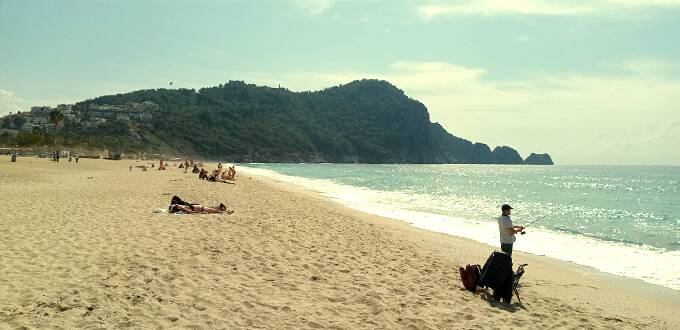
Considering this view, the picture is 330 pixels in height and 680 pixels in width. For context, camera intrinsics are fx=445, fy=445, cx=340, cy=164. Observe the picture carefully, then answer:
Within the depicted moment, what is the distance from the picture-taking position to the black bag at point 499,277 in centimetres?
811

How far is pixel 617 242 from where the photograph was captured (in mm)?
18812

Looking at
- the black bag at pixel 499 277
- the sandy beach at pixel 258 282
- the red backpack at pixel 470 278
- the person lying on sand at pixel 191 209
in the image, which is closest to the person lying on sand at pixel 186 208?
the person lying on sand at pixel 191 209

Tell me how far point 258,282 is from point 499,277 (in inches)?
174

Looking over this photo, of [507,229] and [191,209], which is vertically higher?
[507,229]

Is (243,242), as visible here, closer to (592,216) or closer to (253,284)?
(253,284)

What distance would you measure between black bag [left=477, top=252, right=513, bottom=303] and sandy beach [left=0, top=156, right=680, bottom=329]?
0.25 meters

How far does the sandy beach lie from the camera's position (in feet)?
20.5

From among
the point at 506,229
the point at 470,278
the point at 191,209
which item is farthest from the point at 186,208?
the point at 506,229

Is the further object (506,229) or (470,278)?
(506,229)

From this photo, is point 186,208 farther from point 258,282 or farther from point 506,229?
point 506,229

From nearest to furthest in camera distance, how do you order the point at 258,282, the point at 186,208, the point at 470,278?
1. the point at 258,282
2. the point at 470,278
3. the point at 186,208

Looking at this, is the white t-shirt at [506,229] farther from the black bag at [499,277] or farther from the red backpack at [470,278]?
the red backpack at [470,278]

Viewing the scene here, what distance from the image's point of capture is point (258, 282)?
25.9 ft

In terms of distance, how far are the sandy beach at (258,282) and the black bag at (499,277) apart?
25 cm
